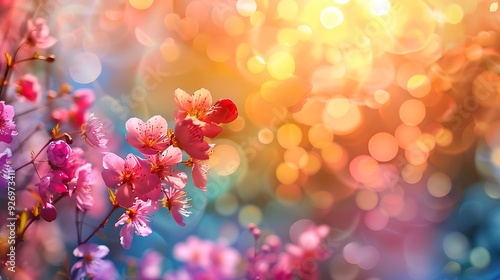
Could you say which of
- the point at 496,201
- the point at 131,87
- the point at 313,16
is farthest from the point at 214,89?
the point at 496,201

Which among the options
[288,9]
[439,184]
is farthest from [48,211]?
[439,184]

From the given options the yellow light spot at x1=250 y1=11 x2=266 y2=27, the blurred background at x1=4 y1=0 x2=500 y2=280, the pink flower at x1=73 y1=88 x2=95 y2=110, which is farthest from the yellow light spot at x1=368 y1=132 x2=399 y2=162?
the pink flower at x1=73 y1=88 x2=95 y2=110

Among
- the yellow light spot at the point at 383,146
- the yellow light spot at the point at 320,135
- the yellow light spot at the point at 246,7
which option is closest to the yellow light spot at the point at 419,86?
the yellow light spot at the point at 383,146

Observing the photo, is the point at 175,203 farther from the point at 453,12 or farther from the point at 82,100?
the point at 453,12

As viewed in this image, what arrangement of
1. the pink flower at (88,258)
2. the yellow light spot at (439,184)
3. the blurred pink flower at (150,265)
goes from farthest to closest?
the yellow light spot at (439,184)
the blurred pink flower at (150,265)
the pink flower at (88,258)

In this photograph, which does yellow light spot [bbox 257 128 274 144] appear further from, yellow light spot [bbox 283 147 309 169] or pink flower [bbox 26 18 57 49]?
pink flower [bbox 26 18 57 49]

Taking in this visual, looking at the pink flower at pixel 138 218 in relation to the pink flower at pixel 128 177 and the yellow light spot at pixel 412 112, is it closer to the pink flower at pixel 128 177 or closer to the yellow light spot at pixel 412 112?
the pink flower at pixel 128 177
